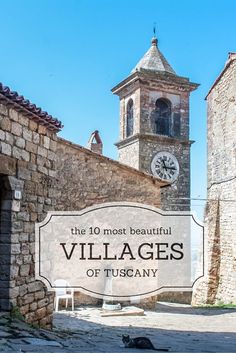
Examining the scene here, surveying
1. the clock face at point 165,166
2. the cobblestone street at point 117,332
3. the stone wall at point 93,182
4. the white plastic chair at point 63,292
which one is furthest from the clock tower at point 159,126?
the white plastic chair at point 63,292

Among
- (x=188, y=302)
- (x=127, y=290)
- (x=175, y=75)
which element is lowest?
(x=188, y=302)

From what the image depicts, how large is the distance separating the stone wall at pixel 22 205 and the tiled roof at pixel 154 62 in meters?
14.8

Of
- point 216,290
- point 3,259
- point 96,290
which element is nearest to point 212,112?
point 216,290

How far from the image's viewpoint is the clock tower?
20328 millimetres

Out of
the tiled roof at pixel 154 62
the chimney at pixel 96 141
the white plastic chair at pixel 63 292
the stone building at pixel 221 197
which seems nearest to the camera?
the white plastic chair at pixel 63 292

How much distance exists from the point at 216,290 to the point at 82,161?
25.1 feet

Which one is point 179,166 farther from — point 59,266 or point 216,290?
point 59,266

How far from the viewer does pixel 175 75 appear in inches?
849

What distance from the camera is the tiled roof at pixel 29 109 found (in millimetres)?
5721

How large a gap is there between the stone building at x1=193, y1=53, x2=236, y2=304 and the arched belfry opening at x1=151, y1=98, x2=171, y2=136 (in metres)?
3.59

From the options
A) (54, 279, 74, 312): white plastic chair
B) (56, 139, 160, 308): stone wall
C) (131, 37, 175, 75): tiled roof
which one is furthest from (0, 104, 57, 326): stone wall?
(131, 37, 175, 75): tiled roof

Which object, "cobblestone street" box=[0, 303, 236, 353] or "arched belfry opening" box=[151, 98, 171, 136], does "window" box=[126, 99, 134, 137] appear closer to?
"arched belfry opening" box=[151, 98, 171, 136]

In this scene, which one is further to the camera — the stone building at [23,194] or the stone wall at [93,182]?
the stone wall at [93,182]

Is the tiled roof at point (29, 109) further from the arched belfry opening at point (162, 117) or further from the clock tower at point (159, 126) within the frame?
the arched belfry opening at point (162, 117)
